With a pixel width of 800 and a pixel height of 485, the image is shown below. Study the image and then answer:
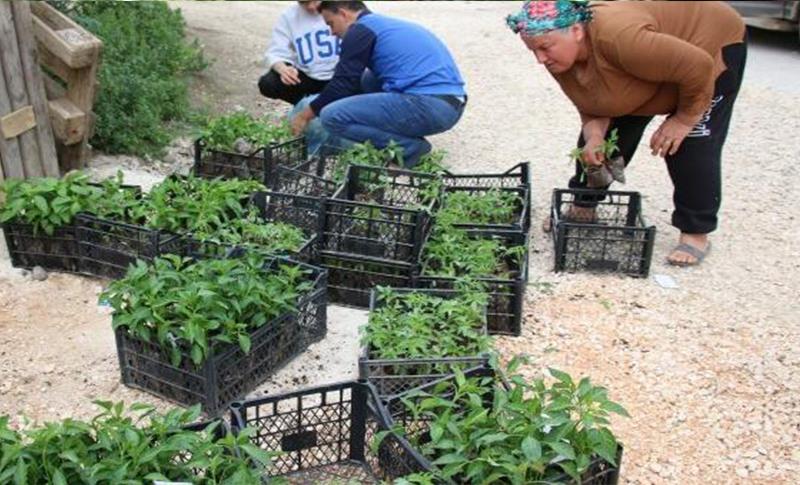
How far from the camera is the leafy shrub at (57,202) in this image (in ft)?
14.0

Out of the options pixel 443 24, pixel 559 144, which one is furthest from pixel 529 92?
pixel 443 24

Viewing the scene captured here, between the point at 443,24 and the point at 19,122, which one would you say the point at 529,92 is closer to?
the point at 443,24

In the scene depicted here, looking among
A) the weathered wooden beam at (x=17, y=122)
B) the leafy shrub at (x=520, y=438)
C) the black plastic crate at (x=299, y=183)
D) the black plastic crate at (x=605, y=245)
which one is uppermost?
the weathered wooden beam at (x=17, y=122)

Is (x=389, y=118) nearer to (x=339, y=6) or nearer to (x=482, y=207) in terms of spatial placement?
(x=339, y=6)

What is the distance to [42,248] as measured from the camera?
4.47m

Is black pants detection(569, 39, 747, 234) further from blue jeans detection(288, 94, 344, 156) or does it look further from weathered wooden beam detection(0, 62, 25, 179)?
weathered wooden beam detection(0, 62, 25, 179)

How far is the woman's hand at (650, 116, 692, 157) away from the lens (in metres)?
4.45

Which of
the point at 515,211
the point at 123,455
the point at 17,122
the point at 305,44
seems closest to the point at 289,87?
the point at 305,44

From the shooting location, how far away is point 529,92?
849cm

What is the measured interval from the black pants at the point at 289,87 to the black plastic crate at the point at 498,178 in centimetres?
149

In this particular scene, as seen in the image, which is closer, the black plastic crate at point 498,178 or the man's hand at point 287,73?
the black plastic crate at point 498,178

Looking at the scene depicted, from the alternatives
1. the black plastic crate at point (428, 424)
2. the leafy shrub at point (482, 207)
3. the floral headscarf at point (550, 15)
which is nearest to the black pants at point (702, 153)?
the leafy shrub at point (482, 207)

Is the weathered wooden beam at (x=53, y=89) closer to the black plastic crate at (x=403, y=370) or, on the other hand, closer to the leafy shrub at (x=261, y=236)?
the leafy shrub at (x=261, y=236)

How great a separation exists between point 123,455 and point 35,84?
3097 millimetres
